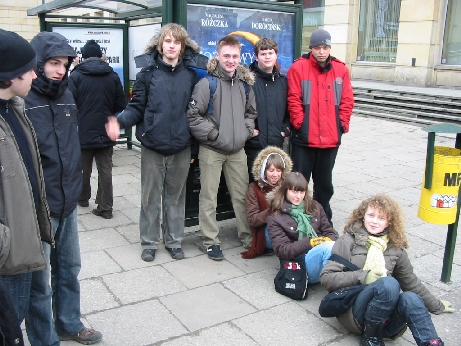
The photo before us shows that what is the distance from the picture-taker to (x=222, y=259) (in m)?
4.34

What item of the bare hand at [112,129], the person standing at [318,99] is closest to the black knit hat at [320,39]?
the person standing at [318,99]

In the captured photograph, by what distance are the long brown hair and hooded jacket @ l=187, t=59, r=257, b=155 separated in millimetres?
590

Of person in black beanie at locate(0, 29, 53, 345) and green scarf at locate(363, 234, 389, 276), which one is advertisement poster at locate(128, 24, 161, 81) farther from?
person in black beanie at locate(0, 29, 53, 345)

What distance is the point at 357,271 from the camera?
3.14 m

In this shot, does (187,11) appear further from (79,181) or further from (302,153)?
(79,181)

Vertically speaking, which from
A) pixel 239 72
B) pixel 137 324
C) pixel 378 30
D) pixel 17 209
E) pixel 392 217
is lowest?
pixel 137 324

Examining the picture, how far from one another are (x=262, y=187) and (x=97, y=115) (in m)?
2.22

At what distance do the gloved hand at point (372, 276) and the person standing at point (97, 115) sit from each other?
3.12 meters


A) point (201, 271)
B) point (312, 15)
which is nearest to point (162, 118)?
point (201, 271)

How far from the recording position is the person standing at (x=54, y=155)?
258 cm

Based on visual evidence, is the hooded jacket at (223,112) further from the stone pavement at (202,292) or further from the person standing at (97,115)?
the person standing at (97,115)

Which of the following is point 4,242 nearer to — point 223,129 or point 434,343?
point 434,343

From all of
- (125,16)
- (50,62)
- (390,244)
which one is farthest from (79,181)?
(125,16)

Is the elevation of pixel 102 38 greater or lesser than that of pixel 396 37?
lesser
